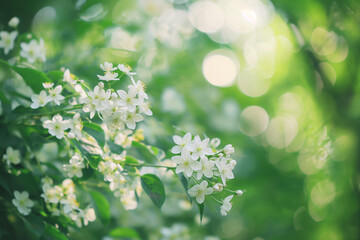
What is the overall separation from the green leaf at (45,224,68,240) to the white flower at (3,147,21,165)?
21 centimetres

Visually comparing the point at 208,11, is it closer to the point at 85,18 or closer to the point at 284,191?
the point at 85,18

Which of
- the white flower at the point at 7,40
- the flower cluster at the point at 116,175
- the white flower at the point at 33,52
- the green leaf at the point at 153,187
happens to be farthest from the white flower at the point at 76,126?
the white flower at the point at 7,40

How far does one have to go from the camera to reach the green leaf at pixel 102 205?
1.04m

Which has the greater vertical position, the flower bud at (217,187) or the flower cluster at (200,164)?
the flower cluster at (200,164)

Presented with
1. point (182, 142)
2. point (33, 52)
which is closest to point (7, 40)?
point (33, 52)

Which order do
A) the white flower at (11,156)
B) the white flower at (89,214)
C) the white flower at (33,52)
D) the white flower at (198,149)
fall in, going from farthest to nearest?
the white flower at (33,52)
the white flower at (89,214)
the white flower at (11,156)
the white flower at (198,149)

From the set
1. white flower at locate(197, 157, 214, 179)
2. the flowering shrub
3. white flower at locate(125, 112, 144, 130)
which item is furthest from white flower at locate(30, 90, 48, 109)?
white flower at locate(197, 157, 214, 179)

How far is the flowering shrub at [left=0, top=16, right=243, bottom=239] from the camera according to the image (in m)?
0.78

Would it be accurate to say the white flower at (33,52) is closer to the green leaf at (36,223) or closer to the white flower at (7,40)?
the white flower at (7,40)

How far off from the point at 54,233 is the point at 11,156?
0.82 ft

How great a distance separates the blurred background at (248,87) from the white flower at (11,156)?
0.51m

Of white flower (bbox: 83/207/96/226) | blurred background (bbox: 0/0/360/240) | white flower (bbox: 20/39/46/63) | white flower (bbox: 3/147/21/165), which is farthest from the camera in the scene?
blurred background (bbox: 0/0/360/240)

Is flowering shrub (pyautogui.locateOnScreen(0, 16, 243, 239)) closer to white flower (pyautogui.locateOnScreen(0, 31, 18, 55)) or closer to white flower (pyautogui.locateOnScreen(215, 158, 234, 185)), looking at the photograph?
white flower (pyautogui.locateOnScreen(215, 158, 234, 185))

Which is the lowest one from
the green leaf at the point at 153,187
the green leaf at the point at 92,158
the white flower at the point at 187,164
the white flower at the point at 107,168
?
the green leaf at the point at 153,187
